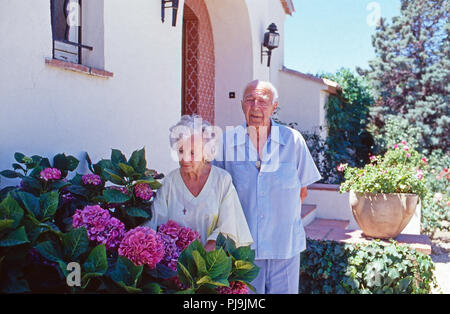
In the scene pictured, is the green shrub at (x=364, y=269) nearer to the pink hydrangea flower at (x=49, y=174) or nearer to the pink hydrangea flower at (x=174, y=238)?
the pink hydrangea flower at (x=174, y=238)

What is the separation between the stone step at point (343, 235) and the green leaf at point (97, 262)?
311 centimetres

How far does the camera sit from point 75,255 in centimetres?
137

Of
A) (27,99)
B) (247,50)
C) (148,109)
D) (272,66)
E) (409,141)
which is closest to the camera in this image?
(27,99)

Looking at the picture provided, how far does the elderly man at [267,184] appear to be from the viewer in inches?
88.0

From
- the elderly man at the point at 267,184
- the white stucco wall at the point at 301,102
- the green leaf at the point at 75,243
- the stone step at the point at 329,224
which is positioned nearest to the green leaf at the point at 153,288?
the green leaf at the point at 75,243

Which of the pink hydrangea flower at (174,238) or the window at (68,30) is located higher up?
the window at (68,30)

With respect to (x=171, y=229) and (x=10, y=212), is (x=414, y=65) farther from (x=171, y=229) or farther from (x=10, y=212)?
(x=10, y=212)

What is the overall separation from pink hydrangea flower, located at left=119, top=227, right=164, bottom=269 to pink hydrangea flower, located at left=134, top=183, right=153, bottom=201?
0.45 metres

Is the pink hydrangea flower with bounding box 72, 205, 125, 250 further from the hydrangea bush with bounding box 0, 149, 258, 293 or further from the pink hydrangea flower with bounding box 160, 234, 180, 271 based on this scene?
Result: the pink hydrangea flower with bounding box 160, 234, 180, 271

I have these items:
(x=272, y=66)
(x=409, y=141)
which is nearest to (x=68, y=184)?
(x=272, y=66)

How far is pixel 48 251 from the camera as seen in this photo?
53.2 inches

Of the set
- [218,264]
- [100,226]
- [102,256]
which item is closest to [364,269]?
[218,264]
